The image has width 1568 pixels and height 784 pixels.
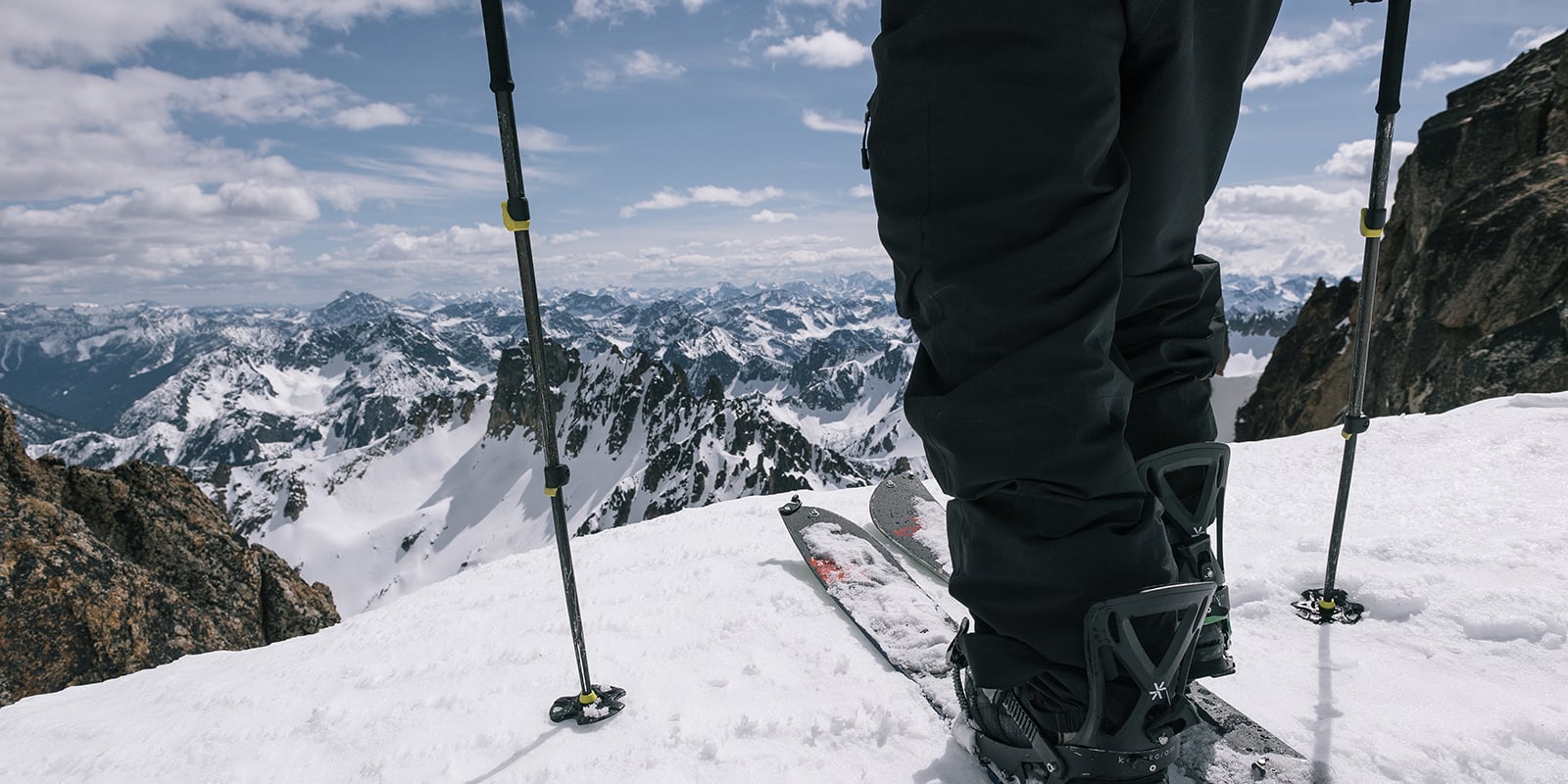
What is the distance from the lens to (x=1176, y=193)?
188 cm

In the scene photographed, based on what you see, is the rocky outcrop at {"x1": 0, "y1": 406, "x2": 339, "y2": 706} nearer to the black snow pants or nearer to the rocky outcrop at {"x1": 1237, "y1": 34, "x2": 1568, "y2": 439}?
the black snow pants

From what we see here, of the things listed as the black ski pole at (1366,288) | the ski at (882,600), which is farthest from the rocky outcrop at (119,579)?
the black ski pole at (1366,288)

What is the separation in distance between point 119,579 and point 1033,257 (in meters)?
17.7

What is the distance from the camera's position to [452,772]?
229 centimetres

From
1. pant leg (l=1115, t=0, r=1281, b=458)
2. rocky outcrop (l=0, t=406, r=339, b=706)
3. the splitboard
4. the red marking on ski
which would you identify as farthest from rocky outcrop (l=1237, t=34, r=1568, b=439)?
rocky outcrop (l=0, t=406, r=339, b=706)

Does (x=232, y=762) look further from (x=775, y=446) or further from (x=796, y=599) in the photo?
(x=775, y=446)

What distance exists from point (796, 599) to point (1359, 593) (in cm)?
238

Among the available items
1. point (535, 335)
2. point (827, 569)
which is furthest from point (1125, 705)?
point (535, 335)

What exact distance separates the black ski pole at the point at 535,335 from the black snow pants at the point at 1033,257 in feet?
4.67

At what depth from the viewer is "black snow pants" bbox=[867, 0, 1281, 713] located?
59.5 inches

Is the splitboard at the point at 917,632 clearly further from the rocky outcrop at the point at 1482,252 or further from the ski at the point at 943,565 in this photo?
the rocky outcrop at the point at 1482,252

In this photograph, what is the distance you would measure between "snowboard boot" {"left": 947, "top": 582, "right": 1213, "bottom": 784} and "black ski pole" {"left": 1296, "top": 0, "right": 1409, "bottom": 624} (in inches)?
63.0

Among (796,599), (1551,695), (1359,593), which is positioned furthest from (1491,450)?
(796,599)

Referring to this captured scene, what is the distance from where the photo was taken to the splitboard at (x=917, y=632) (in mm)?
1895
